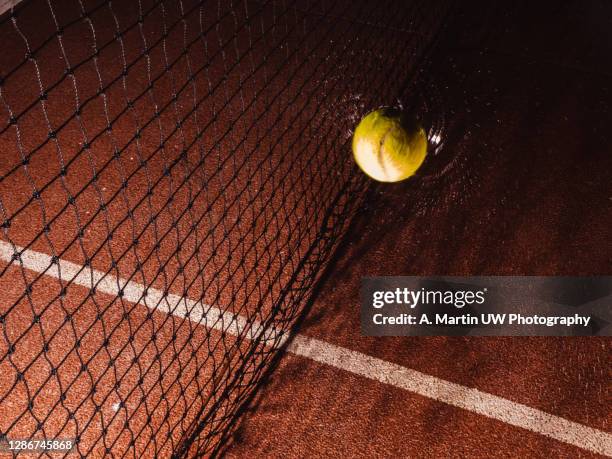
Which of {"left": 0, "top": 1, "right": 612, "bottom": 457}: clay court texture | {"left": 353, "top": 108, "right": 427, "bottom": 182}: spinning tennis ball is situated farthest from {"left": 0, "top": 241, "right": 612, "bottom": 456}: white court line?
{"left": 353, "top": 108, "right": 427, "bottom": 182}: spinning tennis ball

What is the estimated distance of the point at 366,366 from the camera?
3621 millimetres

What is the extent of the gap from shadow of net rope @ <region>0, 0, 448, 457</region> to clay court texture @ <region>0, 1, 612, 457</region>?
2cm

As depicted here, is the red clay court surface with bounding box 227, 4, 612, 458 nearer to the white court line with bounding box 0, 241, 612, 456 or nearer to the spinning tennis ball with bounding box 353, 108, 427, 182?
the white court line with bounding box 0, 241, 612, 456

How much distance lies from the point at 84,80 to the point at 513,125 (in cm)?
409

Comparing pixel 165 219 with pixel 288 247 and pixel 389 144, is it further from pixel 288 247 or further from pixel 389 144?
pixel 389 144

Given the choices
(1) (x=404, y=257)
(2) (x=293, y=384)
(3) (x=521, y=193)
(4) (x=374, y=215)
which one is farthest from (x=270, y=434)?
(3) (x=521, y=193)

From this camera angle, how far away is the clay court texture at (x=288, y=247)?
3.33 meters

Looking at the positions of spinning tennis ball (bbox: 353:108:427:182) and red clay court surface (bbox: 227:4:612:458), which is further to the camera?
spinning tennis ball (bbox: 353:108:427:182)

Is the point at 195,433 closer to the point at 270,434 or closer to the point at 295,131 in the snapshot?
the point at 270,434

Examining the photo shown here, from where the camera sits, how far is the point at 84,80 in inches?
232

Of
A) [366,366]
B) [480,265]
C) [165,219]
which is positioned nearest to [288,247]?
[165,219]

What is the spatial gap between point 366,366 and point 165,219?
6.10 feet

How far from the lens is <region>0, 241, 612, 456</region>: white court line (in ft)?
10.9

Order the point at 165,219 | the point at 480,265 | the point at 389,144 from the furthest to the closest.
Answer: the point at 165,219, the point at 480,265, the point at 389,144
